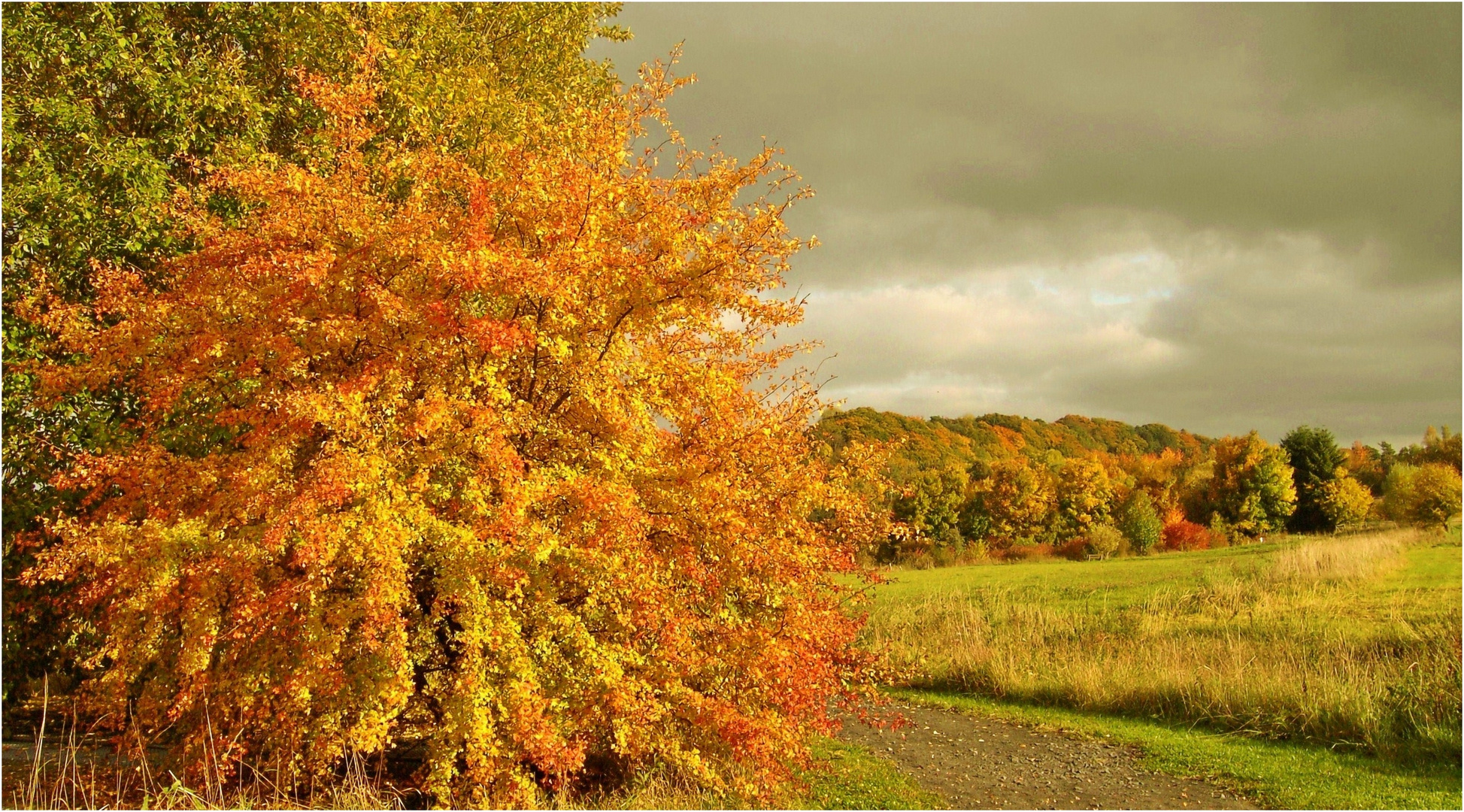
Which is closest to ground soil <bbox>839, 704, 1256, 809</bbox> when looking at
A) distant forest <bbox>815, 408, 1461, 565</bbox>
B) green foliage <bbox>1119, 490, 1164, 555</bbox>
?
distant forest <bbox>815, 408, 1461, 565</bbox>

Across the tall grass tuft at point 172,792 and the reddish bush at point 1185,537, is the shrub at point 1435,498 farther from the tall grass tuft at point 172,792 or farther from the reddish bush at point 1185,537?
the tall grass tuft at point 172,792

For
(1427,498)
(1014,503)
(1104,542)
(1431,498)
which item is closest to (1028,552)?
(1104,542)

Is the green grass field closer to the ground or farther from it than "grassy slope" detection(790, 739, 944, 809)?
farther from it

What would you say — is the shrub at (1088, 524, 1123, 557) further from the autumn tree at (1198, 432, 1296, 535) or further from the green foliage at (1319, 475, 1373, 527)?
the green foliage at (1319, 475, 1373, 527)

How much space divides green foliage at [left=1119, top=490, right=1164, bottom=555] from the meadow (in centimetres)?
1654

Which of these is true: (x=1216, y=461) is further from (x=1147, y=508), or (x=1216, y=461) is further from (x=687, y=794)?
(x=687, y=794)

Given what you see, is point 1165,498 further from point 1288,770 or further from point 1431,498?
point 1288,770

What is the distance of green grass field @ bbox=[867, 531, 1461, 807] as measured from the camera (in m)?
11.2

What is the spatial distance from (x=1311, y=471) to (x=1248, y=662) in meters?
48.6

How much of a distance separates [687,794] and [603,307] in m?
5.24

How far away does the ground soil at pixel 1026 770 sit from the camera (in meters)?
10.5

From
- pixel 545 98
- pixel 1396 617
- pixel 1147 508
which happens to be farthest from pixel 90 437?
pixel 1147 508

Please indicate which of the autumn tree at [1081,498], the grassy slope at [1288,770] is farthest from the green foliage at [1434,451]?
the grassy slope at [1288,770]

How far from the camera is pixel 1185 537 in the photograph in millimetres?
51906
